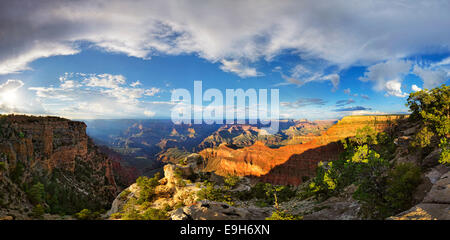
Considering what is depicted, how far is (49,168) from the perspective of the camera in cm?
5322

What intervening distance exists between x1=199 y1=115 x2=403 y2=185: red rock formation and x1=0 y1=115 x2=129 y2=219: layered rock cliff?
2500 inches

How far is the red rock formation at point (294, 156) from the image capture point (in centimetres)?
7039

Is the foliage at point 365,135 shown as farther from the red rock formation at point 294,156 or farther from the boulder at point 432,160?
the red rock formation at point 294,156

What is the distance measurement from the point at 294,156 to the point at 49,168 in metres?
91.3

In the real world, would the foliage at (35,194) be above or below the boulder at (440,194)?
below

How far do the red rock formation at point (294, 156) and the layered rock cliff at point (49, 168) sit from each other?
6351 centimetres

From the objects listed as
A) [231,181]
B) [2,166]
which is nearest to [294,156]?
[231,181]

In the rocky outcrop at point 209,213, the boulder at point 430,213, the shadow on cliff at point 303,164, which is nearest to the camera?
the boulder at point 430,213

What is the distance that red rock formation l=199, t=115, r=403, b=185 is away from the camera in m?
70.4

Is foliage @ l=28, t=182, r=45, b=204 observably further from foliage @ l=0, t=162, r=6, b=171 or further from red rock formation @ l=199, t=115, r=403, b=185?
red rock formation @ l=199, t=115, r=403, b=185

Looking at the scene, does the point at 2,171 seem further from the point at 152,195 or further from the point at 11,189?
the point at 152,195

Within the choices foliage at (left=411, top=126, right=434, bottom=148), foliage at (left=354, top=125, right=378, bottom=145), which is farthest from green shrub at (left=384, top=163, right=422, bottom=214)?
foliage at (left=354, top=125, right=378, bottom=145)

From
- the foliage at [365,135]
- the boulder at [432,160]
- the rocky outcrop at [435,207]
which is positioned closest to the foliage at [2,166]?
the rocky outcrop at [435,207]

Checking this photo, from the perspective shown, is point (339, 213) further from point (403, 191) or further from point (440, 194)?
point (440, 194)
